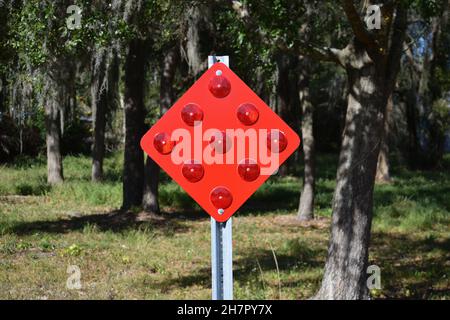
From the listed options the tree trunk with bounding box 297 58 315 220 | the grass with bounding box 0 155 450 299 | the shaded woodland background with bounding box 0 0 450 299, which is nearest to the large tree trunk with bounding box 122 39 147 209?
the shaded woodland background with bounding box 0 0 450 299

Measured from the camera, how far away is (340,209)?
827 centimetres

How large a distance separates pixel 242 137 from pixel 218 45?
13280 millimetres

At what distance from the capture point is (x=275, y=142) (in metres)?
4.31

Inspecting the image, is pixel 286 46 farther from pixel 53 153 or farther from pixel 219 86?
pixel 53 153

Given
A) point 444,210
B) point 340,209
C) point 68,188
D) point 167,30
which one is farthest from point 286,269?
point 68,188

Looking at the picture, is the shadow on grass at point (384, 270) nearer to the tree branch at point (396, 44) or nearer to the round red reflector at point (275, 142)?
the tree branch at point (396, 44)

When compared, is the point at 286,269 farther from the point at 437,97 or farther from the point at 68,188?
the point at 437,97

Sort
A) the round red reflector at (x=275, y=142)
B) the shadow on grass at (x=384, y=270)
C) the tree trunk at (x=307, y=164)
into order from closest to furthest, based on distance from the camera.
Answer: the round red reflector at (x=275, y=142), the shadow on grass at (x=384, y=270), the tree trunk at (x=307, y=164)

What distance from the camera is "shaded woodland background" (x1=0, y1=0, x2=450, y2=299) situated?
26.9 feet

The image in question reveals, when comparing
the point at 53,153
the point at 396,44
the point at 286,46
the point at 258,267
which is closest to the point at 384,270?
the point at 258,267

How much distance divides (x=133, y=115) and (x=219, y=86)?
1309cm

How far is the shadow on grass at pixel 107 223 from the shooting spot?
47.6 feet

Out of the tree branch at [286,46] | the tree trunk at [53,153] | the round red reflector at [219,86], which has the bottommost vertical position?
the tree trunk at [53,153]

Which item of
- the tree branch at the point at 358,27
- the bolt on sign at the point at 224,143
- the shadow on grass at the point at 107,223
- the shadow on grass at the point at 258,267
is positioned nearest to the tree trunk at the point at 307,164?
the shadow on grass at the point at 107,223
